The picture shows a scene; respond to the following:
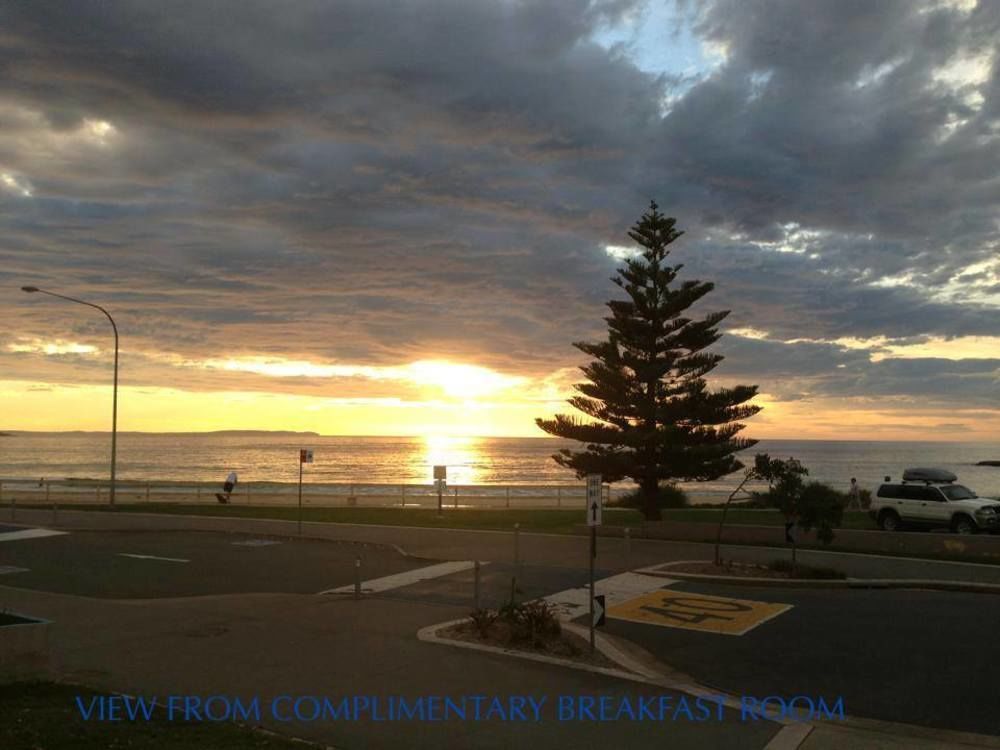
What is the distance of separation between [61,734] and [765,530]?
1984 cm

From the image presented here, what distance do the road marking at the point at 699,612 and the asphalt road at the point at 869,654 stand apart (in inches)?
10.6

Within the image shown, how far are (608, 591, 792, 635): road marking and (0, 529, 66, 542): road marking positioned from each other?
701 inches

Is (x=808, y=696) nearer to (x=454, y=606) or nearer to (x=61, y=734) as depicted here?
(x=454, y=606)

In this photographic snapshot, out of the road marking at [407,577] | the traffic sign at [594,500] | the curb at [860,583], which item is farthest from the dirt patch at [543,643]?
the curb at [860,583]

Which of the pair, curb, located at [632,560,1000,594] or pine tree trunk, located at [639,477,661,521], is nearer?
curb, located at [632,560,1000,594]

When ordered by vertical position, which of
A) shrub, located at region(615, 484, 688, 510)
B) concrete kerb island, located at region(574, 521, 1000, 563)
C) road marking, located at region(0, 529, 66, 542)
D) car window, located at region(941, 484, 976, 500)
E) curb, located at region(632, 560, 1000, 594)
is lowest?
curb, located at region(632, 560, 1000, 594)

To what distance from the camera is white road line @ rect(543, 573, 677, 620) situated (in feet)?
44.7

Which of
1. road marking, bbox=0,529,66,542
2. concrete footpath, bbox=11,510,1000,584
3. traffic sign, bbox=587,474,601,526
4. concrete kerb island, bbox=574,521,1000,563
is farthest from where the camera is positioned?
road marking, bbox=0,529,66,542

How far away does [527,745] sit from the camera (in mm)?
6887

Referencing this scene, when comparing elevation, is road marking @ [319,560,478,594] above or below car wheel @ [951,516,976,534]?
below

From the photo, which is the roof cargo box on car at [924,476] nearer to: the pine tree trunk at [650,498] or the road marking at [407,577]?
the pine tree trunk at [650,498]

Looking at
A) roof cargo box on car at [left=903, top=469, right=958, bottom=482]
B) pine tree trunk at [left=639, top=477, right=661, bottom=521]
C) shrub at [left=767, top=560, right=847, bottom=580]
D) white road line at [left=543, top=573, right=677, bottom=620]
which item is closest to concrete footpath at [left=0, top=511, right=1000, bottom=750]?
shrub at [left=767, top=560, right=847, bottom=580]

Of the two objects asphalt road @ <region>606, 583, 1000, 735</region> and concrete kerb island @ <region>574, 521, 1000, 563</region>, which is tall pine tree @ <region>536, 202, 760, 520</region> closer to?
concrete kerb island @ <region>574, 521, 1000, 563</region>

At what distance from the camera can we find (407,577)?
16.6 m
